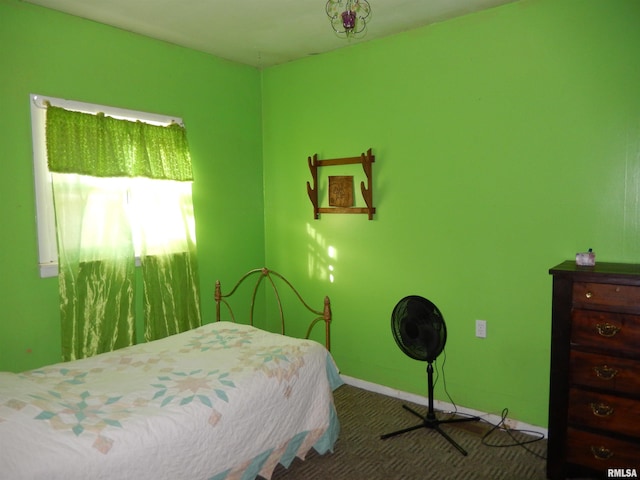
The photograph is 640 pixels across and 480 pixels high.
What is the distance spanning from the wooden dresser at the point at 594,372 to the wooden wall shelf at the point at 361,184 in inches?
58.7

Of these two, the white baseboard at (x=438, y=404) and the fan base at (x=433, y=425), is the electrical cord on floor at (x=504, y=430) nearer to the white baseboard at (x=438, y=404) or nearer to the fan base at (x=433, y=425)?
the white baseboard at (x=438, y=404)

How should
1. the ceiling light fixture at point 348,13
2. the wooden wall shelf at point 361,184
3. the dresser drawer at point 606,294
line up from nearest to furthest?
the ceiling light fixture at point 348,13
the dresser drawer at point 606,294
the wooden wall shelf at point 361,184

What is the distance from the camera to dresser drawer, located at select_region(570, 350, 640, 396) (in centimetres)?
216

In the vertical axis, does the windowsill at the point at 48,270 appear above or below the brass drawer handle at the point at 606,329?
above

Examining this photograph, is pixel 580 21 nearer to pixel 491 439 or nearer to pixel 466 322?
pixel 466 322

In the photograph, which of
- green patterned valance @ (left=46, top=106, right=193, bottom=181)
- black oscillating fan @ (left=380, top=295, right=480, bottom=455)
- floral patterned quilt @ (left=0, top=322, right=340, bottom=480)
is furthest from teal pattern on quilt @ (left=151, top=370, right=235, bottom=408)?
green patterned valance @ (left=46, top=106, right=193, bottom=181)

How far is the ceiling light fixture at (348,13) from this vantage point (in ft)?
6.61

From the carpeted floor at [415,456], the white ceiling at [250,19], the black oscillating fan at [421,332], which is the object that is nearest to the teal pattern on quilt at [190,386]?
the carpeted floor at [415,456]

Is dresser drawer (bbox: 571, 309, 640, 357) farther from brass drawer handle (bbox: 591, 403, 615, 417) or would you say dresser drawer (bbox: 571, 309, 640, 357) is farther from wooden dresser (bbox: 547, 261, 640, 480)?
brass drawer handle (bbox: 591, 403, 615, 417)

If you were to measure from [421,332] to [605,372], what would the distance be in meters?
0.96

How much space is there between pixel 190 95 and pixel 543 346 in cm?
308

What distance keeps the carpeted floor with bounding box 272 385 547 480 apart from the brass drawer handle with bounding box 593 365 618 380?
2.16 feet

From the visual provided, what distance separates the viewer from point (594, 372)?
2.26 m

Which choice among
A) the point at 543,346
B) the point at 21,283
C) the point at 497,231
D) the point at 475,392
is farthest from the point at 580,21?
the point at 21,283
